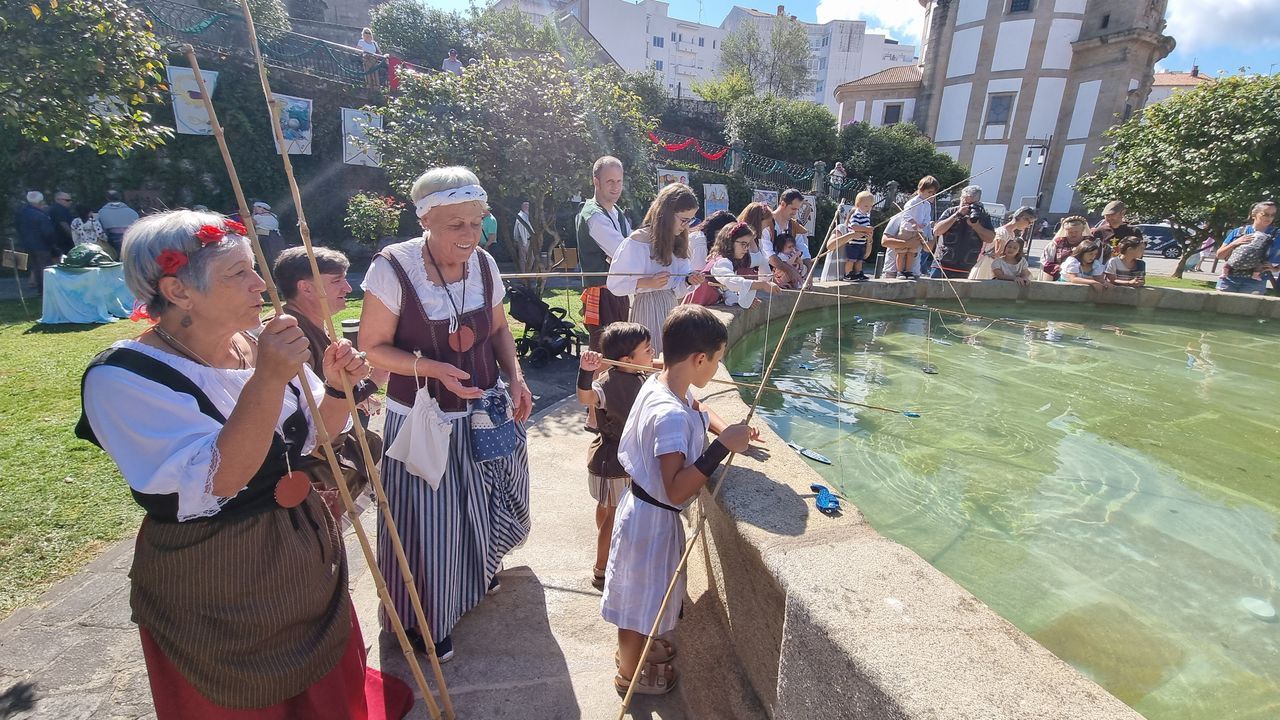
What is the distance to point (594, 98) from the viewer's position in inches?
295

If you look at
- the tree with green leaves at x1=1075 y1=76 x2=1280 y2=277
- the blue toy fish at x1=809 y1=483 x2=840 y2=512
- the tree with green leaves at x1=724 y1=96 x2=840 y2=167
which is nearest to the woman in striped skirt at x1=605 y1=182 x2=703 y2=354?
the blue toy fish at x1=809 y1=483 x2=840 y2=512

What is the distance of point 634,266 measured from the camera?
3492 millimetres

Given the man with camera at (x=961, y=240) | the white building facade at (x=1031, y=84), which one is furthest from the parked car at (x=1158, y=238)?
the man with camera at (x=961, y=240)

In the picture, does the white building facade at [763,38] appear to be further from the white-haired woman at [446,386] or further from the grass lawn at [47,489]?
the white-haired woman at [446,386]

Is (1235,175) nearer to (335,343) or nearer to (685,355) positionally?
(685,355)

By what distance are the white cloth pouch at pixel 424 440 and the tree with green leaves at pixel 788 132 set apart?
23.7 metres

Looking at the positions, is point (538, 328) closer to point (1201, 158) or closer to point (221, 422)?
point (221, 422)

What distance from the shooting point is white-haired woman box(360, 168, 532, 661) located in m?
2.09

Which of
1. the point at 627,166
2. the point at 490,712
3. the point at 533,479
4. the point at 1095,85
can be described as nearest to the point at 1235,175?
the point at 627,166

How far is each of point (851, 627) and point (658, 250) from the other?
252 centimetres

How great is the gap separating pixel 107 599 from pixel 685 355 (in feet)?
8.74

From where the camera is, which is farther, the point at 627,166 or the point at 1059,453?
the point at 627,166

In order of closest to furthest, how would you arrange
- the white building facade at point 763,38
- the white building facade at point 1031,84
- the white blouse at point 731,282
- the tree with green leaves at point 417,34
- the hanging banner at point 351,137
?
the white blouse at point 731,282 → the hanging banner at point 351,137 → the tree with green leaves at point 417,34 → the white building facade at point 1031,84 → the white building facade at point 763,38

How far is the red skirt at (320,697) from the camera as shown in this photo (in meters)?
1.49
